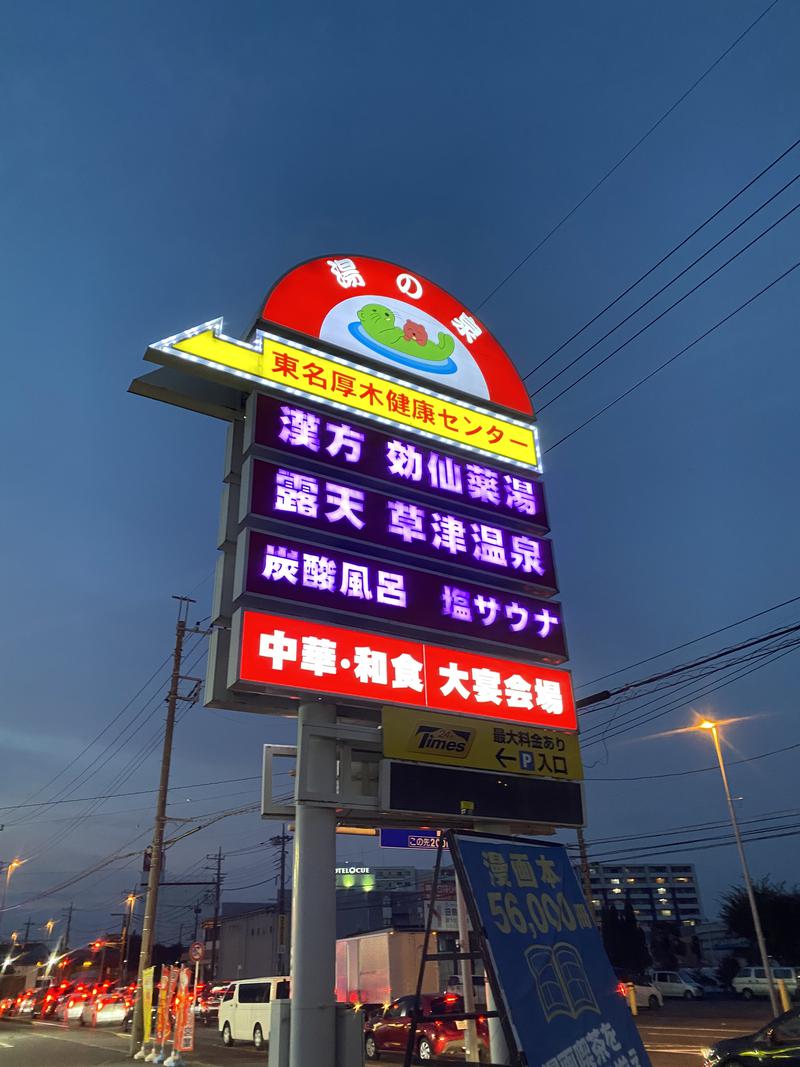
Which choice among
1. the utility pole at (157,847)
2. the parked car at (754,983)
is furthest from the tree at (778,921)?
the utility pole at (157,847)

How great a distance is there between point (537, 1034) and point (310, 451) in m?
7.34

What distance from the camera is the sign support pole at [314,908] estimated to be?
24.4ft

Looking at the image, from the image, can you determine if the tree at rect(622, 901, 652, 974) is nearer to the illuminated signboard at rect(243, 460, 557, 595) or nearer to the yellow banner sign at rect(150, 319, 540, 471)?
the illuminated signboard at rect(243, 460, 557, 595)

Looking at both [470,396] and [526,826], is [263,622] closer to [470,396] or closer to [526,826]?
[526,826]

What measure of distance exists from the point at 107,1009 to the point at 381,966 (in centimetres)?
1807

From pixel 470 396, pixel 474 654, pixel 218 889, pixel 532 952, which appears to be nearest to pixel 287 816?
pixel 474 654

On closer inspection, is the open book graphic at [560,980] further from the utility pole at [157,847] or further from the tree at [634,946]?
the tree at [634,946]

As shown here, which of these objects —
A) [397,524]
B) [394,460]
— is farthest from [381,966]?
[394,460]

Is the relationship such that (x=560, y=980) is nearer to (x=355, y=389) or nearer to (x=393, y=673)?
(x=393, y=673)

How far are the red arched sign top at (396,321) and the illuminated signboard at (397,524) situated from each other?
2688mm

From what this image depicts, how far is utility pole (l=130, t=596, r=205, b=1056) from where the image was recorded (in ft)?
58.9

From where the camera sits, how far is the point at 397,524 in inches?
417

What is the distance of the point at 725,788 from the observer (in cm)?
2378

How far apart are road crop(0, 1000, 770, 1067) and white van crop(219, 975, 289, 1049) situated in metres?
0.39
